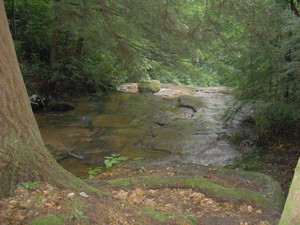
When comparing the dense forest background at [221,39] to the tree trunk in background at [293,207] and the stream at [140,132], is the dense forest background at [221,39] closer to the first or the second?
the stream at [140,132]

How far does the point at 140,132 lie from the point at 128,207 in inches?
235

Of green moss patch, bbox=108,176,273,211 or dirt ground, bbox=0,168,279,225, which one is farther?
green moss patch, bbox=108,176,273,211

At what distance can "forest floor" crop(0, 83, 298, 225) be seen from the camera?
2.47m

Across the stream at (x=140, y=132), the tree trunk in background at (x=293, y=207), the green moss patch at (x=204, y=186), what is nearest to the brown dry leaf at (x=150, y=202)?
the green moss patch at (x=204, y=186)

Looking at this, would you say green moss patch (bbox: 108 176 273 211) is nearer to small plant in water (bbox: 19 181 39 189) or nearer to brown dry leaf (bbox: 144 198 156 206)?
brown dry leaf (bbox: 144 198 156 206)

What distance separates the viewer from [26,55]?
12.0 m

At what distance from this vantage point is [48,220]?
2.39 m

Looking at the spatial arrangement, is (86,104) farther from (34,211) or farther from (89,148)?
(34,211)

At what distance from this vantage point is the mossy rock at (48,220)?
236cm

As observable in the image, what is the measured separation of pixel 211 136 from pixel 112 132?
8.41 ft

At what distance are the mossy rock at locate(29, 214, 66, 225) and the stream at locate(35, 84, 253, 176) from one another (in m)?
3.86

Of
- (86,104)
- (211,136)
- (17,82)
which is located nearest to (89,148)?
(211,136)

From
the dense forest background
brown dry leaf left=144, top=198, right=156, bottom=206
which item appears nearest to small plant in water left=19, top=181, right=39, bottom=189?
brown dry leaf left=144, top=198, right=156, bottom=206

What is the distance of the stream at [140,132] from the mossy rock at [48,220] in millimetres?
3861
